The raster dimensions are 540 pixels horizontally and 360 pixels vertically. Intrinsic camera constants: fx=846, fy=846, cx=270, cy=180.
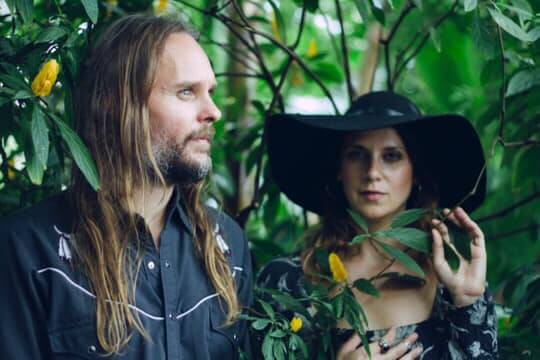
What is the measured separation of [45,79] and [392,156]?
3.87 feet

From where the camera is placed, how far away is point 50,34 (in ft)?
7.50

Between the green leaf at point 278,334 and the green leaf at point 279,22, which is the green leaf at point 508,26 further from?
the green leaf at point 278,334

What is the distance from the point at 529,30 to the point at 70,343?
1.64 meters

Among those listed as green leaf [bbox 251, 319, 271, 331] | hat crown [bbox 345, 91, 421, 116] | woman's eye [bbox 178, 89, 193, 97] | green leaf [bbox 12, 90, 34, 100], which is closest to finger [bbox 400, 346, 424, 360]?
green leaf [bbox 251, 319, 271, 331]

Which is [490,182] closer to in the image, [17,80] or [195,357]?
[195,357]

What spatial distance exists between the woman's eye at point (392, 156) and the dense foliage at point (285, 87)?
292 millimetres

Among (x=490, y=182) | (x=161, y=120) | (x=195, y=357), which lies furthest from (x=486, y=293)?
(x=490, y=182)

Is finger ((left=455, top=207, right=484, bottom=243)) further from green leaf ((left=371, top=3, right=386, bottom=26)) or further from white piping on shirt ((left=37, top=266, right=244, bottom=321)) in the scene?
white piping on shirt ((left=37, top=266, right=244, bottom=321))

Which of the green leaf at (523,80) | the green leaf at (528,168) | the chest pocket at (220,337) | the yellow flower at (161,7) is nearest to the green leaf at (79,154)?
the chest pocket at (220,337)

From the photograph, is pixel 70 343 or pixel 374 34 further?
pixel 374 34

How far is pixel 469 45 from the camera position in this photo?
214 inches

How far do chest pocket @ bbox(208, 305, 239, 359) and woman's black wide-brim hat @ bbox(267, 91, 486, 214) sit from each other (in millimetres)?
705

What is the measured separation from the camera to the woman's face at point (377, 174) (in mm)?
2764

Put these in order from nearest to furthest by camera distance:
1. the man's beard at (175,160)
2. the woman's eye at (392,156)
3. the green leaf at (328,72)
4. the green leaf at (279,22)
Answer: the man's beard at (175,160) < the woman's eye at (392,156) < the green leaf at (279,22) < the green leaf at (328,72)
